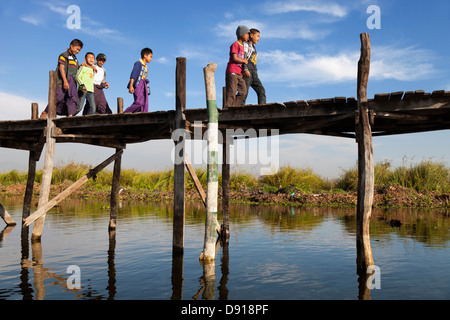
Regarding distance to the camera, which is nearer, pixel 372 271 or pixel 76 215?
pixel 372 271

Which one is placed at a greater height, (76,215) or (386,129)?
(386,129)

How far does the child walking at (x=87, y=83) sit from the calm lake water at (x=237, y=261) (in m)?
3.39

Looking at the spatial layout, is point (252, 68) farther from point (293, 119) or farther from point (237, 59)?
point (293, 119)

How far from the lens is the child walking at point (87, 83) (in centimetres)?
1023

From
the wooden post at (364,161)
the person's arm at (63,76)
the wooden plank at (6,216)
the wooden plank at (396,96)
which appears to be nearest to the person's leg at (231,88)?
the wooden post at (364,161)

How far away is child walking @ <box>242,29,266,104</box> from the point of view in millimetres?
9156

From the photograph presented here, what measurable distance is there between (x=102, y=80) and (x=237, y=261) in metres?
5.66

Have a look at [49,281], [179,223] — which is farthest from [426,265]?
[49,281]

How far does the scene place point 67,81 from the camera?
33.9ft

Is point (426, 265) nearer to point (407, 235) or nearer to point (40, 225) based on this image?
point (407, 235)

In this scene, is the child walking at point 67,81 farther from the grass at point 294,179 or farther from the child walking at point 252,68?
the grass at point 294,179

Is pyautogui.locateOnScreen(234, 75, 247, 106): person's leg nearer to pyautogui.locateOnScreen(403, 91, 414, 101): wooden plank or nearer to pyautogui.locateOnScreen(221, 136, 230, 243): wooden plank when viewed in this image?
pyautogui.locateOnScreen(221, 136, 230, 243): wooden plank

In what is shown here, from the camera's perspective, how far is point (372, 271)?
283 inches
